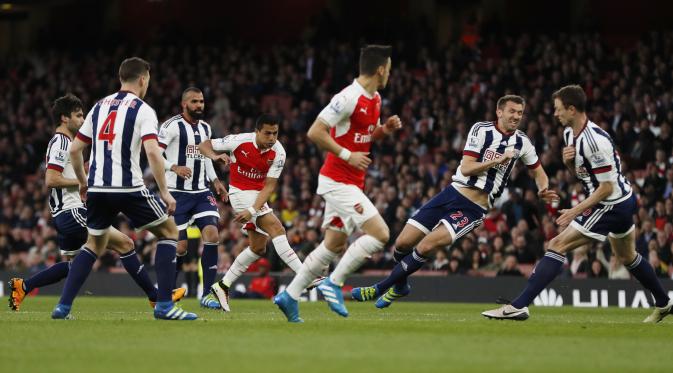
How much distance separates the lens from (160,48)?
3491cm

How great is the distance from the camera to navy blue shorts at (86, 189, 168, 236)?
432 inches

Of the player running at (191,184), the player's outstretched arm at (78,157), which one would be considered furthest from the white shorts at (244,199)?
the player's outstretched arm at (78,157)

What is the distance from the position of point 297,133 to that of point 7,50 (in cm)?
1456

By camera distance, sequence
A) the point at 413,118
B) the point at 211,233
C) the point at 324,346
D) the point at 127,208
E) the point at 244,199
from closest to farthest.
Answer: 1. the point at 324,346
2. the point at 127,208
3. the point at 244,199
4. the point at 211,233
5. the point at 413,118

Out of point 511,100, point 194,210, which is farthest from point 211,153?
point 511,100

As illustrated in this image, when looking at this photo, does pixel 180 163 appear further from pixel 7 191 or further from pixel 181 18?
pixel 181 18

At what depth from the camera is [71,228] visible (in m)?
14.0

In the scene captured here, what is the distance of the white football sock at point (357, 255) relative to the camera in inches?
412

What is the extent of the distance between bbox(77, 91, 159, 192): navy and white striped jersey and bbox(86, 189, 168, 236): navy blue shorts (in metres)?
0.07

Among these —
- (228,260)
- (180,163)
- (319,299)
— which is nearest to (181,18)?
(228,260)

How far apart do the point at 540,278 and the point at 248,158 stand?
14.6ft

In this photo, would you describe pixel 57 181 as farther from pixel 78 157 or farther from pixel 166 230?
pixel 166 230

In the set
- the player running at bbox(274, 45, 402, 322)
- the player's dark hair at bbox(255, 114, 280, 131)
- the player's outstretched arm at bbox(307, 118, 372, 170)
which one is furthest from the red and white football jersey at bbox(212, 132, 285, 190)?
the player's outstretched arm at bbox(307, 118, 372, 170)

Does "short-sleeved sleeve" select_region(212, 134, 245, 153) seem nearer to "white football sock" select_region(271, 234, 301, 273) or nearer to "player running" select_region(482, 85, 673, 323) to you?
"white football sock" select_region(271, 234, 301, 273)
